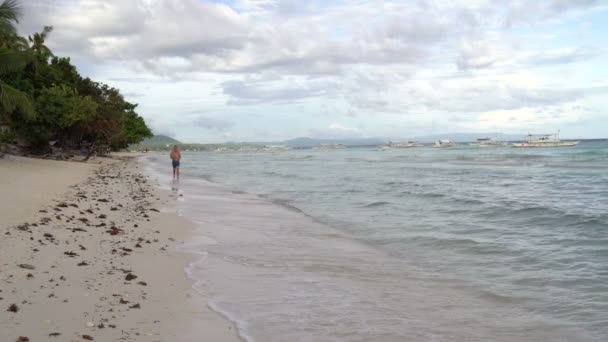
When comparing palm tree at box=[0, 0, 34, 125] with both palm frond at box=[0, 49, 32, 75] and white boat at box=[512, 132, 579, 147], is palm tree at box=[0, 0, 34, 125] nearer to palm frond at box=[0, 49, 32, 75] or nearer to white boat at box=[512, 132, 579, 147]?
palm frond at box=[0, 49, 32, 75]

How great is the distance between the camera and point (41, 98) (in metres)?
32.3

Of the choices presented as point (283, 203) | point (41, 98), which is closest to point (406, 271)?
point (283, 203)

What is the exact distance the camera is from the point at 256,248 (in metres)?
10.2

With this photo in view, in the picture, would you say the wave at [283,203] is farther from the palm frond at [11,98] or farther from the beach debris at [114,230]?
the palm frond at [11,98]

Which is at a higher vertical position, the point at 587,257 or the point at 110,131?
the point at 110,131

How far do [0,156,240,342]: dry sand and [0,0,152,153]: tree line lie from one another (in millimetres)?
15177

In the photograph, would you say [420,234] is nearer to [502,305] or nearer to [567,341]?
[502,305]

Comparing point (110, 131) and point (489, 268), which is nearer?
point (489, 268)

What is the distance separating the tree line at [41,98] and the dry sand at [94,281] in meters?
15.2

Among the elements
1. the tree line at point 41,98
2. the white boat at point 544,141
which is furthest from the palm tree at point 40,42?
the white boat at point 544,141

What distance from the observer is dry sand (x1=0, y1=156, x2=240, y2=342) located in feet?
16.0

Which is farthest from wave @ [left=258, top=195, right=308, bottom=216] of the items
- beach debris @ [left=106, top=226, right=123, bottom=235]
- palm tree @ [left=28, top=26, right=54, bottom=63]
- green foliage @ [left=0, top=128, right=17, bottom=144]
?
palm tree @ [left=28, top=26, right=54, bottom=63]

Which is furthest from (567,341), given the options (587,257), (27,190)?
(27,190)

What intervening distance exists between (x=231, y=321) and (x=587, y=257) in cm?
766
